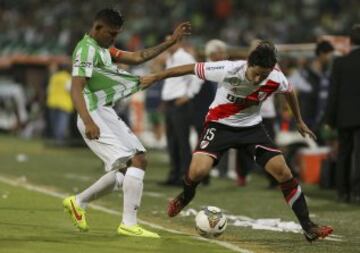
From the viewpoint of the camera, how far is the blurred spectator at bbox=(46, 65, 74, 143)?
2583 cm

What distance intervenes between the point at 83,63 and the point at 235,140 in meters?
1.69

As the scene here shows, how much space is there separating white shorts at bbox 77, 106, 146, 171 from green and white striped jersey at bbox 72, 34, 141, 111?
0.12 m

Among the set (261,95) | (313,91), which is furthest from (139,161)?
(313,91)

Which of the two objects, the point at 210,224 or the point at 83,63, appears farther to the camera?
the point at 210,224

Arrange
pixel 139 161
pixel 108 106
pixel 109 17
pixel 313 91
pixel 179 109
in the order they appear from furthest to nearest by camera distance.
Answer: pixel 313 91
pixel 179 109
pixel 108 106
pixel 139 161
pixel 109 17

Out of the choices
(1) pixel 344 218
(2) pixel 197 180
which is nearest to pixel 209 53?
(1) pixel 344 218

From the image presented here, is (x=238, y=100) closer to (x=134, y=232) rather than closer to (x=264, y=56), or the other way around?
(x=264, y=56)

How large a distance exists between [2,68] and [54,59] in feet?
8.72

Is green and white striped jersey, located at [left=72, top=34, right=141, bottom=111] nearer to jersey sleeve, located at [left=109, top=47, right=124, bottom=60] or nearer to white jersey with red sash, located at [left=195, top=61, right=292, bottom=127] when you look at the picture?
jersey sleeve, located at [left=109, top=47, right=124, bottom=60]

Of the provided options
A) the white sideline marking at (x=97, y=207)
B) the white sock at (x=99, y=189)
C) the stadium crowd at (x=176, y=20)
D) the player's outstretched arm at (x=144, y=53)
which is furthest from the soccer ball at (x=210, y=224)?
the stadium crowd at (x=176, y=20)

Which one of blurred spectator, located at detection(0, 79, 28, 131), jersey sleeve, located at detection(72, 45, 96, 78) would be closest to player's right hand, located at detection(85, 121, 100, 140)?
jersey sleeve, located at detection(72, 45, 96, 78)

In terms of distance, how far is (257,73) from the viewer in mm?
9664

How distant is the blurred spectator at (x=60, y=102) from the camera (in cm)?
2583

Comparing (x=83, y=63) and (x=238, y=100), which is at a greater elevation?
(x=83, y=63)
